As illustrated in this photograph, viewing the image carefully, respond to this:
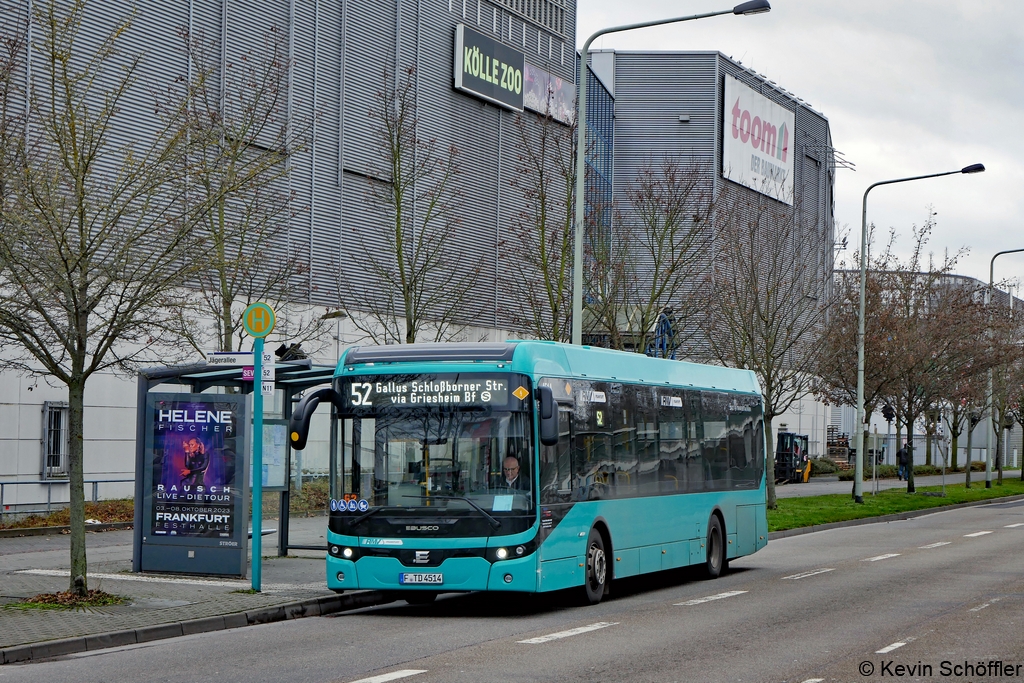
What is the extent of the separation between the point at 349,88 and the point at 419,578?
25.0 metres

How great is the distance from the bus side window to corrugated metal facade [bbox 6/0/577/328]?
51.6ft

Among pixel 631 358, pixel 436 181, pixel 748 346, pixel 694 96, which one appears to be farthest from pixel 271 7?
pixel 694 96

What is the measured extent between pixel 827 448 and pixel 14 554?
6378 cm

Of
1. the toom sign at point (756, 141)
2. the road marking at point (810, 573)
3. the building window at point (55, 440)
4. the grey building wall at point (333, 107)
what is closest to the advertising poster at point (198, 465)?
the road marking at point (810, 573)

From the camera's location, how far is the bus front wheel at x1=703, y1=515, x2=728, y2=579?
1975 cm

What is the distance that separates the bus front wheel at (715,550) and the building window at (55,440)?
14.4 meters

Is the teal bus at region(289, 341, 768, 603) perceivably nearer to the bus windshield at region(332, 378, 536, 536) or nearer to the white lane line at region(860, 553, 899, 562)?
the bus windshield at region(332, 378, 536, 536)

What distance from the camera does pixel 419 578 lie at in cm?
1427

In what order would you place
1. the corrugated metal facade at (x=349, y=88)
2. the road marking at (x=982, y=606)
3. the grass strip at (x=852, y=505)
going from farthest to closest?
the grass strip at (x=852, y=505), the corrugated metal facade at (x=349, y=88), the road marking at (x=982, y=606)

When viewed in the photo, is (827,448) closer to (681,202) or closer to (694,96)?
(694,96)

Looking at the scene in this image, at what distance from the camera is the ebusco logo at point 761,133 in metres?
66.2

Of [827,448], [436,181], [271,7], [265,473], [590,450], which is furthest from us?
[827,448]

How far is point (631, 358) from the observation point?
17547 millimetres

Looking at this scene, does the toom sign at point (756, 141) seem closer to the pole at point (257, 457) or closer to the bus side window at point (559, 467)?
the bus side window at point (559, 467)
